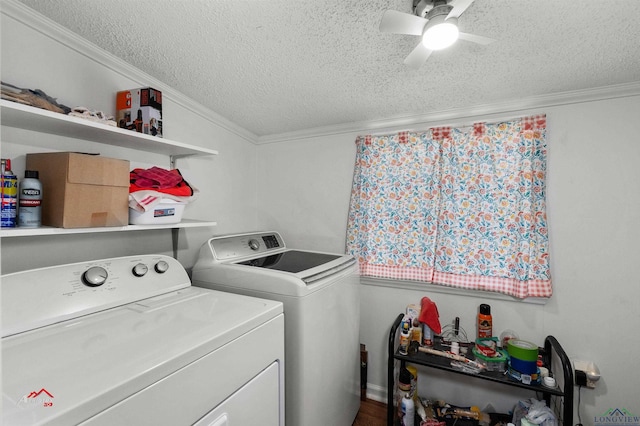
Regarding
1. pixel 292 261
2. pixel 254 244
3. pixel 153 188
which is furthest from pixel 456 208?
pixel 153 188

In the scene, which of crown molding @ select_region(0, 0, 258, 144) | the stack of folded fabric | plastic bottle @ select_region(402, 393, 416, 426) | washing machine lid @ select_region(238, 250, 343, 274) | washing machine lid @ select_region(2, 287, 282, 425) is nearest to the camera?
washing machine lid @ select_region(2, 287, 282, 425)

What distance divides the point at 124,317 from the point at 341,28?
1.45 meters

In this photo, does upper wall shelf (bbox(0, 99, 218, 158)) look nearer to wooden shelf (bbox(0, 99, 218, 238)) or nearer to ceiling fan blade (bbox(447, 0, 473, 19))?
wooden shelf (bbox(0, 99, 218, 238))

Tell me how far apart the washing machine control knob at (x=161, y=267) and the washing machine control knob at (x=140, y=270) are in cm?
5

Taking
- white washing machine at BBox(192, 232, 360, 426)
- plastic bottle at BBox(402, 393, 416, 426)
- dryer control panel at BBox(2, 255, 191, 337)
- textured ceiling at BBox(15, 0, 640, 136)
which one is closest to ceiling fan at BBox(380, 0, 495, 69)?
textured ceiling at BBox(15, 0, 640, 136)

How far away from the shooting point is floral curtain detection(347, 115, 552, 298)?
5.95 ft

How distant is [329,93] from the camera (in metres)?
1.81

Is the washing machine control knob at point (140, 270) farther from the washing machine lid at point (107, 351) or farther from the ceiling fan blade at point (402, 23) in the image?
the ceiling fan blade at point (402, 23)

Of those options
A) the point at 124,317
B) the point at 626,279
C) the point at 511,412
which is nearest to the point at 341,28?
the point at 124,317

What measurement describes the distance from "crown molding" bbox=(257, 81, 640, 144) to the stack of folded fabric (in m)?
1.37

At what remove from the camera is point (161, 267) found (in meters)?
1.37

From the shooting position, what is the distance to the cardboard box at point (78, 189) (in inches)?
39.5

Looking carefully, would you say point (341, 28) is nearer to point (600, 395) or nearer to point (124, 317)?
point (124, 317)

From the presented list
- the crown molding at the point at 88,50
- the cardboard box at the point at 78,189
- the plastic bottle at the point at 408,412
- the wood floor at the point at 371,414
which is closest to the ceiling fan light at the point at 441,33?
the cardboard box at the point at 78,189
